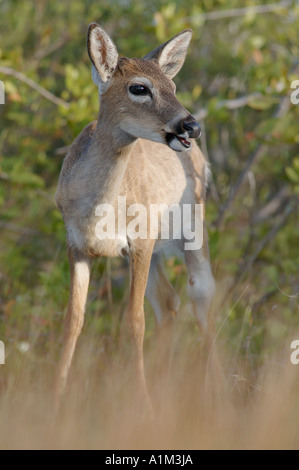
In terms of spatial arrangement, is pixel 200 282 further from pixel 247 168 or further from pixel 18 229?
pixel 18 229

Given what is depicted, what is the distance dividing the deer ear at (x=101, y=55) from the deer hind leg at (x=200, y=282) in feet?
6.57

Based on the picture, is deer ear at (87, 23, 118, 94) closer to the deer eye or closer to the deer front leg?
the deer eye

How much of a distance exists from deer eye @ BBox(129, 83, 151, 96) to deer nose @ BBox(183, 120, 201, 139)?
1.48ft

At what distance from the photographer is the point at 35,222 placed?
971 centimetres

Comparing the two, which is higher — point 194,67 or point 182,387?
point 194,67

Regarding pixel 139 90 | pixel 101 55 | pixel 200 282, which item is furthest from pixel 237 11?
pixel 139 90

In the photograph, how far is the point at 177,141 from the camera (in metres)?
4.66

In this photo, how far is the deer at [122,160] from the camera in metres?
4.84

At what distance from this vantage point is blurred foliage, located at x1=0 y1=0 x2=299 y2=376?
731cm

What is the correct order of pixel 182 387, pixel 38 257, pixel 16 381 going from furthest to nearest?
pixel 38 257 → pixel 16 381 → pixel 182 387

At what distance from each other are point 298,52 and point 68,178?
434 cm

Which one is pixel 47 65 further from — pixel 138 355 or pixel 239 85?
pixel 138 355

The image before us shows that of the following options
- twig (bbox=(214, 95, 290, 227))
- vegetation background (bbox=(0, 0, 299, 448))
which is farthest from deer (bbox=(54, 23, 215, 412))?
twig (bbox=(214, 95, 290, 227))
